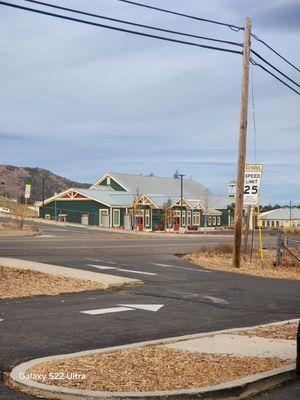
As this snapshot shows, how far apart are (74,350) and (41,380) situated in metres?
1.66

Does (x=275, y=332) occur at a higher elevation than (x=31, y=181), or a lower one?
lower

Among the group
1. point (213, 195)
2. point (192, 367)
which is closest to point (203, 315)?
point (192, 367)

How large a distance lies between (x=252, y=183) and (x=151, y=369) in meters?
17.3

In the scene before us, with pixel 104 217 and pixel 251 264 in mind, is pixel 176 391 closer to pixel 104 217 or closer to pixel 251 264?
pixel 251 264

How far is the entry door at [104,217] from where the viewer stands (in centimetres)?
7556

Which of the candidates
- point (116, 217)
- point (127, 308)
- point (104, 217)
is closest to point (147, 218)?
point (116, 217)

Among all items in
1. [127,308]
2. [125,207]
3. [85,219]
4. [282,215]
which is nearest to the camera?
[127,308]

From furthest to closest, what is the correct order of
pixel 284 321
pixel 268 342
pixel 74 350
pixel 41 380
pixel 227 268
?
1. pixel 227 268
2. pixel 284 321
3. pixel 268 342
4. pixel 74 350
5. pixel 41 380

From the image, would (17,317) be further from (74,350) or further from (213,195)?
(213,195)

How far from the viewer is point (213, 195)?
99.4m

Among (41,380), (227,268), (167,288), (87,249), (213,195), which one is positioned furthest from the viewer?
(213,195)

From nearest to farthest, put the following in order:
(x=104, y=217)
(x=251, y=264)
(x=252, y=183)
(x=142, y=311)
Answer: (x=142, y=311), (x=251, y=264), (x=252, y=183), (x=104, y=217)

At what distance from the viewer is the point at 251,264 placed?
23.3m

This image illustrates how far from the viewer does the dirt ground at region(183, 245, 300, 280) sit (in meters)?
21.2
